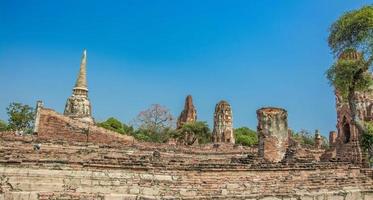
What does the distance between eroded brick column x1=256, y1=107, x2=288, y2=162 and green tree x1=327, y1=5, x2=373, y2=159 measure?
2.94 m

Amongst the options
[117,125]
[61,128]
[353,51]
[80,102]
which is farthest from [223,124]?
[117,125]

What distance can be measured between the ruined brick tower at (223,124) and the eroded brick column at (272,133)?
18315mm

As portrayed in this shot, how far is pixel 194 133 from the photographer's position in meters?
40.8

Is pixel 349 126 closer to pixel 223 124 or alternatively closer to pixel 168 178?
pixel 223 124

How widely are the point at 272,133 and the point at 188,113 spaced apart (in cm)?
3198

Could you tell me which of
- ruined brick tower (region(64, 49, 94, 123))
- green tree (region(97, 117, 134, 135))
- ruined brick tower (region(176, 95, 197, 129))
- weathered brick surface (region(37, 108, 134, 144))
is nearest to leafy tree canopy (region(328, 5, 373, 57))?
weathered brick surface (region(37, 108, 134, 144))

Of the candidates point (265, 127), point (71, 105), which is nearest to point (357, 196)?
point (265, 127)

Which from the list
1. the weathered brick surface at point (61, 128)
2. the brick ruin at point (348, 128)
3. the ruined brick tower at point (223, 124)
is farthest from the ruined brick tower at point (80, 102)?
the brick ruin at point (348, 128)

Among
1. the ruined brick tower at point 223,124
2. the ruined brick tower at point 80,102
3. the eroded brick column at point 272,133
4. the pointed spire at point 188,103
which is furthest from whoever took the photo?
the pointed spire at point 188,103

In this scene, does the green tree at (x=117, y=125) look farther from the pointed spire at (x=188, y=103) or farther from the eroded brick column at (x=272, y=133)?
the eroded brick column at (x=272, y=133)

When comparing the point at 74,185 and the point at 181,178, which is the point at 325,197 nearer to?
the point at 181,178

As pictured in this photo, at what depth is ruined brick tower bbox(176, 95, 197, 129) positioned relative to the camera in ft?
150

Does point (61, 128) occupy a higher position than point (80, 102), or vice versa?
point (80, 102)

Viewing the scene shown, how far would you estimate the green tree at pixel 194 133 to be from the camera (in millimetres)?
40500
